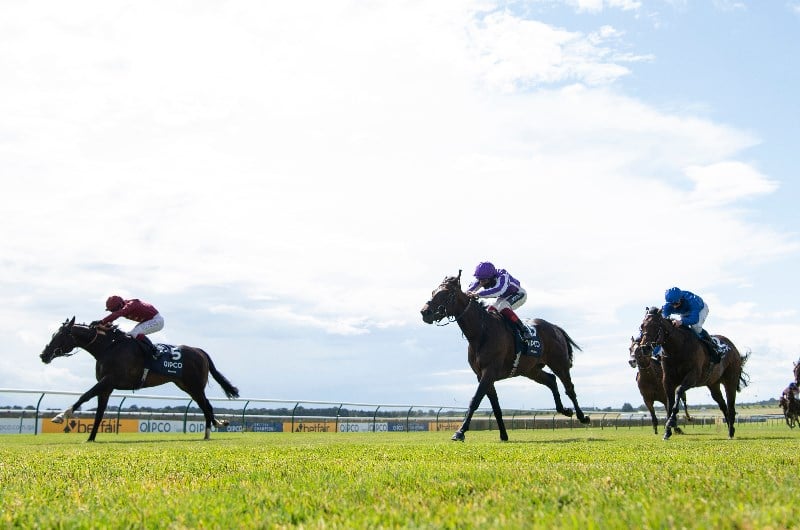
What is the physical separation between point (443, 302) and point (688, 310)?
4.70m

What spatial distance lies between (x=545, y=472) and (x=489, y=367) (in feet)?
26.2

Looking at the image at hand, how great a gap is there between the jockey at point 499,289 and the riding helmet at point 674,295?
265 centimetres

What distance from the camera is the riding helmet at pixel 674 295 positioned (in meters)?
14.6

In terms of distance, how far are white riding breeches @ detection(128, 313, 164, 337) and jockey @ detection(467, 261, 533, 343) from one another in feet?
21.0

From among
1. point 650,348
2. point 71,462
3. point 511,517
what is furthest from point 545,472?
point 650,348

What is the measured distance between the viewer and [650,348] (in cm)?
1358

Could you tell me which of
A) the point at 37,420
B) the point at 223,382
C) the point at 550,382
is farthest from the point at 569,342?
the point at 37,420

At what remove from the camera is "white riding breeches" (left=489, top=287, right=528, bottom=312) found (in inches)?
563

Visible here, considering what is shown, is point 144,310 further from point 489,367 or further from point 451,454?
point 451,454

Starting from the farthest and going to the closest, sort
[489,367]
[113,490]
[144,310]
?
[144,310] → [489,367] → [113,490]

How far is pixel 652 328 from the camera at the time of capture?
13633 millimetres

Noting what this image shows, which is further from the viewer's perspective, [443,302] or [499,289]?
[499,289]

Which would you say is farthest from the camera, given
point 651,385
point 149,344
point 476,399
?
point 651,385

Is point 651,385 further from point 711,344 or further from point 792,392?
point 792,392
